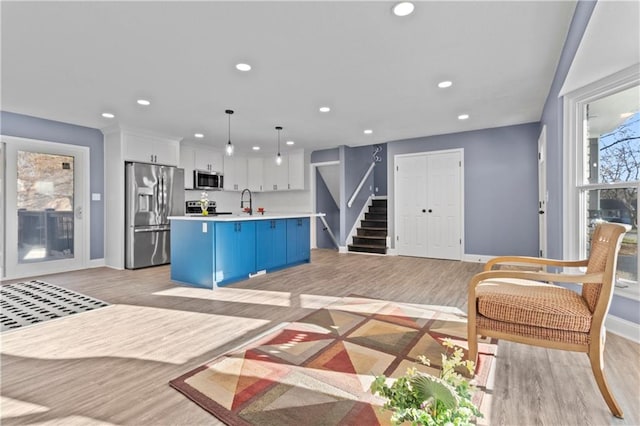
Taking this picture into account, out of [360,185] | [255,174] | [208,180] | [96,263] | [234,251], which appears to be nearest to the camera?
[234,251]

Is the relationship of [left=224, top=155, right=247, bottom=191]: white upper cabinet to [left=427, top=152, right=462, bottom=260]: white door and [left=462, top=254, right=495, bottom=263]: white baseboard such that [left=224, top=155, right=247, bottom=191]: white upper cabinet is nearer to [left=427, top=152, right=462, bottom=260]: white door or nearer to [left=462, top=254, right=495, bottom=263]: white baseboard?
[left=427, top=152, right=462, bottom=260]: white door

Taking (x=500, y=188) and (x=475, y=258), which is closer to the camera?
(x=500, y=188)

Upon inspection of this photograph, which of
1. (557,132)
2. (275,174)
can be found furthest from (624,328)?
(275,174)

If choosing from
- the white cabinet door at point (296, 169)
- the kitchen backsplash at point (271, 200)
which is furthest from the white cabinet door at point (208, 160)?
the white cabinet door at point (296, 169)

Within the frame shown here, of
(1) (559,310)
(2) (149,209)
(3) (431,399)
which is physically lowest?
(1) (559,310)

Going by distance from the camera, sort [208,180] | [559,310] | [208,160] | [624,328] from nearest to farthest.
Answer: [559,310] < [624,328] < [208,180] < [208,160]

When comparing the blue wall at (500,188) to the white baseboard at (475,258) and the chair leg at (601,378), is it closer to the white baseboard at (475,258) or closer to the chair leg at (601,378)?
the white baseboard at (475,258)

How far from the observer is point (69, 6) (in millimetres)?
2271

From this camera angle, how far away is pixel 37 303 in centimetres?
343

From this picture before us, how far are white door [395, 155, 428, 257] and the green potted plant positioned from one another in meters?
5.97

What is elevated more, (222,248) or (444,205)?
(444,205)

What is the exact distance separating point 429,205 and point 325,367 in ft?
16.5

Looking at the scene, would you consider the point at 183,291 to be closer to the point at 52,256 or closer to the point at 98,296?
the point at 98,296

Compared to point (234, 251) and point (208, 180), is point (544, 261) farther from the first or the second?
point (208, 180)
